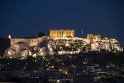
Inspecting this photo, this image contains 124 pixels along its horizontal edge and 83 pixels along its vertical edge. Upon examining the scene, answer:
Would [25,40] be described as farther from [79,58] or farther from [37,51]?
[79,58]

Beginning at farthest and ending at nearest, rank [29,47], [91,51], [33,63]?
1. [29,47]
2. [91,51]
3. [33,63]

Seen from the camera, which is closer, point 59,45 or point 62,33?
point 59,45

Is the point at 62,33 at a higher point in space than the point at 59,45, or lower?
higher

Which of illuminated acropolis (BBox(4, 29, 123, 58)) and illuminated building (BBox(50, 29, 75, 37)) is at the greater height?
illuminated building (BBox(50, 29, 75, 37))

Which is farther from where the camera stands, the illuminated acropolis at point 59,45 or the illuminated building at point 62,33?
the illuminated building at point 62,33

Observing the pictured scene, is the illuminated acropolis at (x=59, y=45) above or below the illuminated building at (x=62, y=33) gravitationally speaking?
below

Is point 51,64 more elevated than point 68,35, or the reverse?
point 68,35

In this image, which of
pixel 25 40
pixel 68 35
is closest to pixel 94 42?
pixel 68 35

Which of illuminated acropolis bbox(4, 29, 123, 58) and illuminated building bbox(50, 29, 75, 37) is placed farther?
illuminated building bbox(50, 29, 75, 37)

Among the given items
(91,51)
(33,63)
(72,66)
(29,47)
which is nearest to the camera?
(72,66)

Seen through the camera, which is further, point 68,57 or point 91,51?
point 91,51
